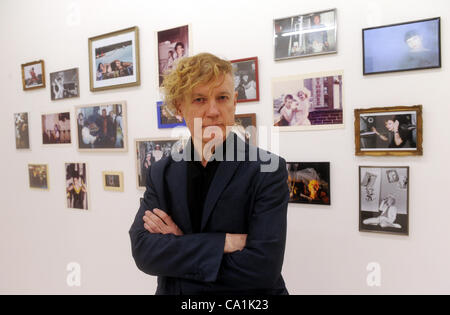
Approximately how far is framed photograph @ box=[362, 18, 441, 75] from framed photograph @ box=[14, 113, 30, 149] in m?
2.23

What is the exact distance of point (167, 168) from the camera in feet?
4.00

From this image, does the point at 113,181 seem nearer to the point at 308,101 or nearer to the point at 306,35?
the point at 308,101

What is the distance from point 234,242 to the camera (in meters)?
1.07

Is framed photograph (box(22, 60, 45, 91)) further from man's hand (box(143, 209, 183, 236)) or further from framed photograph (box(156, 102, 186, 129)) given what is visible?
man's hand (box(143, 209, 183, 236))

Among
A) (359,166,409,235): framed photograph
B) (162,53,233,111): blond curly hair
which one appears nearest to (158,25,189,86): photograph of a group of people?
(162,53,233,111): blond curly hair

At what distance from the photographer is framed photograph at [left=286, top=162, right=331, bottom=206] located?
146 cm

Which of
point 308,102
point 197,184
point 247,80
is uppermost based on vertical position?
point 247,80

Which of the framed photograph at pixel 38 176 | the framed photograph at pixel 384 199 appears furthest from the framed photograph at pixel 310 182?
the framed photograph at pixel 38 176

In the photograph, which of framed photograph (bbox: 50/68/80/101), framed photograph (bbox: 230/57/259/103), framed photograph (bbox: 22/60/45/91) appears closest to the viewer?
framed photograph (bbox: 230/57/259/103)

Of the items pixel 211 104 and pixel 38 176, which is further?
pixel 38 176

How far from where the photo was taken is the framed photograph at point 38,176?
Result: 2.25 meters

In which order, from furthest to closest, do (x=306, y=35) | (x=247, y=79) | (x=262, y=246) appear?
(x=247, y=79), (x=306, y=35), (x=262, y=246)

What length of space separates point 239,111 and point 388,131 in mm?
678

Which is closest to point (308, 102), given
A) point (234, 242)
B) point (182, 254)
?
point (234, 242)
